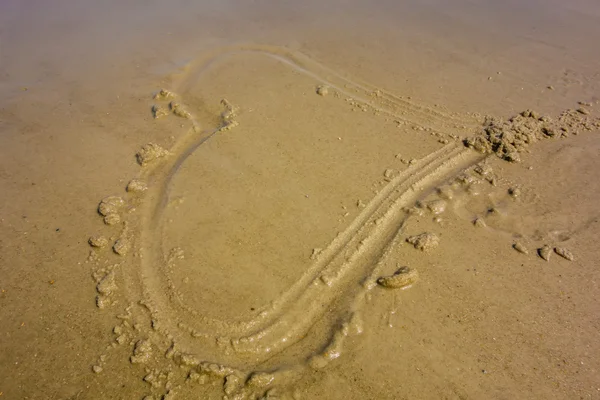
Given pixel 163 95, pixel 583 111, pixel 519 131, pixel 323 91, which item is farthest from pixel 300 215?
pixel 583 111

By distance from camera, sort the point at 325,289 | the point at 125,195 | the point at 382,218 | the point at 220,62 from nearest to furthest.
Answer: the point at 325,289, the point at 382,218, the point at 125,195, the point at 220,62

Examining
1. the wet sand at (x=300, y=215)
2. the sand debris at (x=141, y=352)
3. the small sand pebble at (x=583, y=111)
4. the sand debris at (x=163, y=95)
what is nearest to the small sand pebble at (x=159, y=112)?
the wet sand at (x=300, y=215)

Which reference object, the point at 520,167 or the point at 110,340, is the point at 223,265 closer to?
the point at 110,340

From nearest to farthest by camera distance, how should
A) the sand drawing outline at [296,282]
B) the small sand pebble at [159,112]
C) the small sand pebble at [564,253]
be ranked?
1. the sand drawing outline at [296,282]
2. the small sand pebble at [564,253]
3. the small sand pebble at [159,112]

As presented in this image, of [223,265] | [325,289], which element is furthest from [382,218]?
[223,265]

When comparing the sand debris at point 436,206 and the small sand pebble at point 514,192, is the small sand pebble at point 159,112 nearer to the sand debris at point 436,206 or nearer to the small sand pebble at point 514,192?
the sand debris at point 436,206

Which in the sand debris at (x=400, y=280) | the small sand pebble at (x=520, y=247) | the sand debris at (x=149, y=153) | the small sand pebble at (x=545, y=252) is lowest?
the sand debris at (x=149, y=153)
